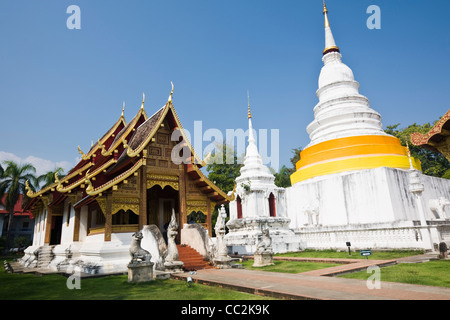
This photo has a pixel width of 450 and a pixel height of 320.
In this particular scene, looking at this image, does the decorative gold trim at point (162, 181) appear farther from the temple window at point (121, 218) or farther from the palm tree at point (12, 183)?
the palm tree at point (12, 183)

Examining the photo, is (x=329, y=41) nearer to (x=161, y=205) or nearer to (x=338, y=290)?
(x=161, y=205)

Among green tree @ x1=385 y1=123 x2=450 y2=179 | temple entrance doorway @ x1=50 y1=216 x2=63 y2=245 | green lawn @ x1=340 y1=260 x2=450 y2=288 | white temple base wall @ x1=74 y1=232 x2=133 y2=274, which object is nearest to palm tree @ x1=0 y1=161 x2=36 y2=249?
temple entrance doorway @ x1=50 y1=216 x2=63 y2=245

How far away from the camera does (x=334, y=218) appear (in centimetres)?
2042

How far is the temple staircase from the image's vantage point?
10844mm

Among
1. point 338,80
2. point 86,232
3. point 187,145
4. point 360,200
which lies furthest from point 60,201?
point 338,80

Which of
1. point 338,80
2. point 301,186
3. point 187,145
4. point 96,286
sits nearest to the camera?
point 96,286

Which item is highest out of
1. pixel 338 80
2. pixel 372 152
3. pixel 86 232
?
pixel 338 80

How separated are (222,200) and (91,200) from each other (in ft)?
17.6

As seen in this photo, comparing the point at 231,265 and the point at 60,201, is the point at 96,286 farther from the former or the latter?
the point at 60,201

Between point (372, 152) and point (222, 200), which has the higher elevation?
point (372, 152)

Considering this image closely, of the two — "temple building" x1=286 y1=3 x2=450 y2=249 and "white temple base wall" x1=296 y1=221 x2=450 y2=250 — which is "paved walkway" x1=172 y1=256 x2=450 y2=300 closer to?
"white temple base wall" x1=296 y1=221 x2=450 y2=250

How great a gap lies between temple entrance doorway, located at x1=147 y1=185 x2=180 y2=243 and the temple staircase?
2.63 m
